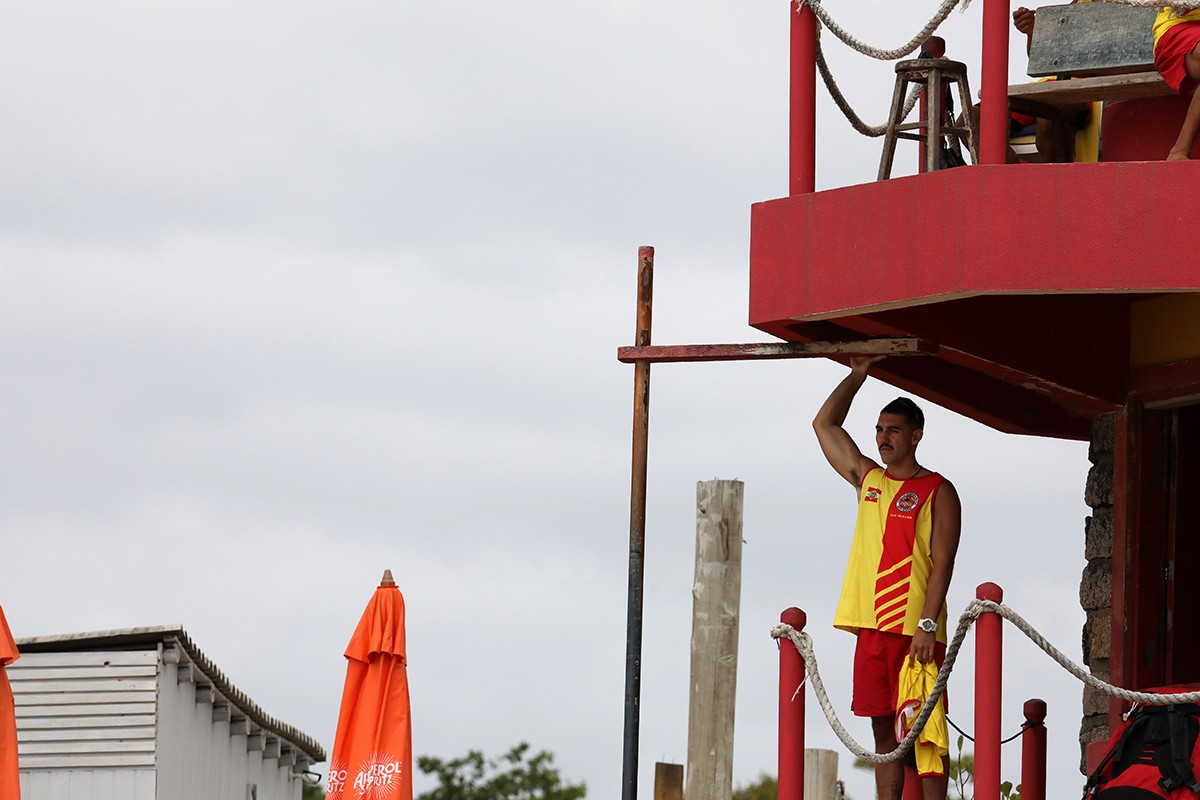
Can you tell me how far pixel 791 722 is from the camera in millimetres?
8570

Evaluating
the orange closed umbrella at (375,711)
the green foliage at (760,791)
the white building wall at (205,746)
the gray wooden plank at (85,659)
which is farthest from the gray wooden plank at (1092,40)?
the green foliage at (760,791)

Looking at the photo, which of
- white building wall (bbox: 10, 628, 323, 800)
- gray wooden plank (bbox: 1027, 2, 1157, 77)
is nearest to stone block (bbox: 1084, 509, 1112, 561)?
gray wooden plank (bbox: 1027, 2, 1157, 77)

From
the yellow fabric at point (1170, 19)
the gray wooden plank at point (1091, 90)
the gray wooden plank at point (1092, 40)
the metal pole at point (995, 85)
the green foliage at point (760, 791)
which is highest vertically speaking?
the gray wooden plank at point (1092, 40)

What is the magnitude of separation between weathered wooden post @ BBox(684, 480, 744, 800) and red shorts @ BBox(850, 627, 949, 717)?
175 cm

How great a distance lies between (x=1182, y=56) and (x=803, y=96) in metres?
Answer: 1.50

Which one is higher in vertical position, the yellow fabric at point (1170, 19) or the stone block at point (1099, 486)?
the yellow fabric at point (1170, 19)

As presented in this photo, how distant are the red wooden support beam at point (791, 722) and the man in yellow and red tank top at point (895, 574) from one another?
29 cm

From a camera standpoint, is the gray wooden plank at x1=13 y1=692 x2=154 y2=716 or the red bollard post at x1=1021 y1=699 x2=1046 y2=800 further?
the gray wooden plank at x1=13 y1=692 x2=154 y2=716

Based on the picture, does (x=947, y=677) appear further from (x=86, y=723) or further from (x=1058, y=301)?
(x=86, y=723)

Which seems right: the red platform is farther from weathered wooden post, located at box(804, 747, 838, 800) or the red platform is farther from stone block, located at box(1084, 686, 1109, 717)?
weathered wooden post, located at box(804, 747, 838, 800)

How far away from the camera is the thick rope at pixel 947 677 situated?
768cm

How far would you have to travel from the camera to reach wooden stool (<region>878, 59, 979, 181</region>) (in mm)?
8703

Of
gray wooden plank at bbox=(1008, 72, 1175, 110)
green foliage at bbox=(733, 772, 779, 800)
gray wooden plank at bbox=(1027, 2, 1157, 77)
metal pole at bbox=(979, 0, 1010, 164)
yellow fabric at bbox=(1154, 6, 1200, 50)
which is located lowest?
green foliage at bbox=(733, 772, 779, 800)

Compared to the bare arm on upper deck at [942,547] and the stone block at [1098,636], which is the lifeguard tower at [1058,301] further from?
the bare arm on upper deck at [942,547]
